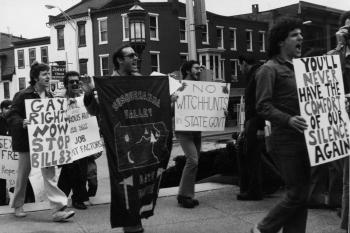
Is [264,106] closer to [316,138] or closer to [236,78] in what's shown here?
[316,138]

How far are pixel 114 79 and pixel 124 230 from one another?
147 centimetres

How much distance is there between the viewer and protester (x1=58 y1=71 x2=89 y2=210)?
257 inches

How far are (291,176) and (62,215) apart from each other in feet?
9.44

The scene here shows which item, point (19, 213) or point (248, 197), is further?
point (248, 197)

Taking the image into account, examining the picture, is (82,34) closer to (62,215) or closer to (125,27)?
(125,27)

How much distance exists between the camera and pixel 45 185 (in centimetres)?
588

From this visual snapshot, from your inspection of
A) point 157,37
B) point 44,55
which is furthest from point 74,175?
point 44,55

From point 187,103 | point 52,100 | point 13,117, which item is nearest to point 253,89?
point 187,103

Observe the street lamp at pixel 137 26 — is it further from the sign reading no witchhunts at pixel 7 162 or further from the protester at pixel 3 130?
the sign reading no witchhunts at pixel 7 162

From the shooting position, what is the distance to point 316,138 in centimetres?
396

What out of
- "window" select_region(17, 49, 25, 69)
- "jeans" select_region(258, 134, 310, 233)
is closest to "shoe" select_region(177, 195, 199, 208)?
"jeans" select_region(258, 134, 310, 233)

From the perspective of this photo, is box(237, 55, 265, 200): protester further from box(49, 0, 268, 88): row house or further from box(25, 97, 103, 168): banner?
box(49, 0, 268, 88): row house

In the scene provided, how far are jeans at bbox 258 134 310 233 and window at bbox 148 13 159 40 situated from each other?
124ft

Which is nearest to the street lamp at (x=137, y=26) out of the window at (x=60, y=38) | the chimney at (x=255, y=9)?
the window at (x=60, y=38)
